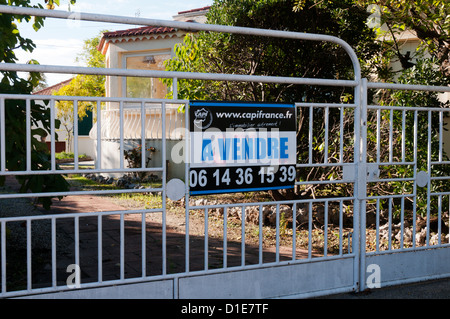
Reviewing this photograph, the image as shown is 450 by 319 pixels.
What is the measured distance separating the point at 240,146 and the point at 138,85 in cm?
1188

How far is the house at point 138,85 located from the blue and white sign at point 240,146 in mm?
8706

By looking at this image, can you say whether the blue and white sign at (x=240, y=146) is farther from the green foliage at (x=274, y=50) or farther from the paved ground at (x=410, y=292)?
the green foliage at (x=274, y=50)

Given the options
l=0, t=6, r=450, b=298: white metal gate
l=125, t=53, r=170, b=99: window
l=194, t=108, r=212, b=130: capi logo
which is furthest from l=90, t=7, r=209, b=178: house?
l=194, t=108, r=212, b=130: capi logo

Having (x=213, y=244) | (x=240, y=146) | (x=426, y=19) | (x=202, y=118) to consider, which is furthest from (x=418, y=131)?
(x=202, y=118)

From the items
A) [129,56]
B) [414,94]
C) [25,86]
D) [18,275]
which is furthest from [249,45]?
[129,56]

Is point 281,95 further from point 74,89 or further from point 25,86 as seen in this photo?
point 74,89

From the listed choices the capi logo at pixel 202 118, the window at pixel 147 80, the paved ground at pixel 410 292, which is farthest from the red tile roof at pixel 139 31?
the paved ground at pixel 410 292

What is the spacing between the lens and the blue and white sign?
3.78 meters

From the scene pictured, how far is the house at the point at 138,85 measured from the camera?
13234 millimetres

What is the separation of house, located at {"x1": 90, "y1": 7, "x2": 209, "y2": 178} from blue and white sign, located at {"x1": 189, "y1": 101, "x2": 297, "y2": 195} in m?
8.71

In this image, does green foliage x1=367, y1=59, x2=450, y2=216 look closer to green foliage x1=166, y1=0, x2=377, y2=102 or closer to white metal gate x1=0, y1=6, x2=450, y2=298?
white metal gate x1=0, y1=6, x2=450, y2=298

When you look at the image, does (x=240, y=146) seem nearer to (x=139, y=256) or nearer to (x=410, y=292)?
(x=410, y=292)

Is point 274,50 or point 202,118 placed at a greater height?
point 274,50

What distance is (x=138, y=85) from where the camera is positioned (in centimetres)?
1523
